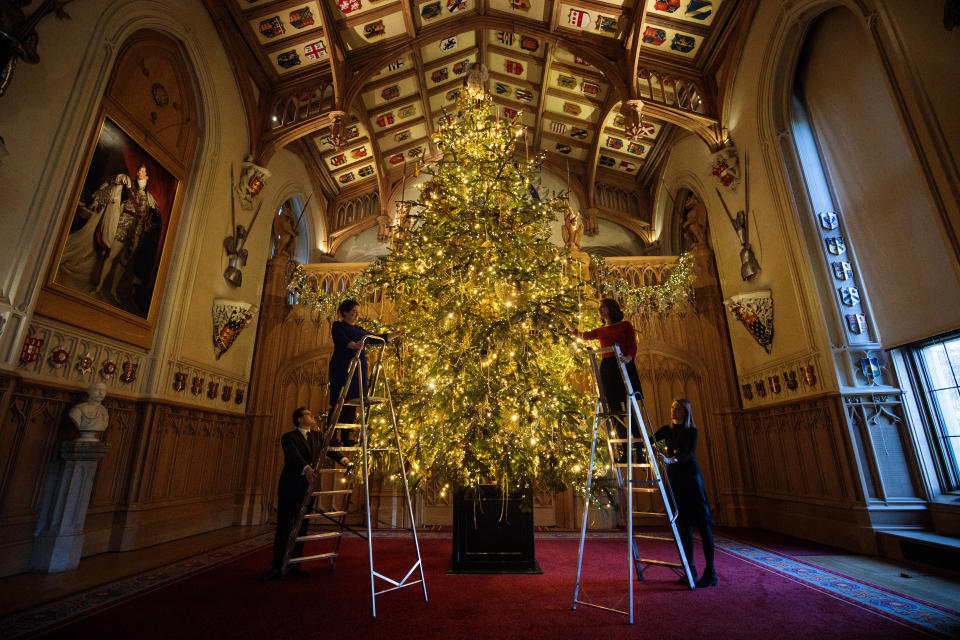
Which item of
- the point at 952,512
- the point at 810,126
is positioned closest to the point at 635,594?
the point at 952,512

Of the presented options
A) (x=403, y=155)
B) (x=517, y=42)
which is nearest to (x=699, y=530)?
(x=517, y=42)

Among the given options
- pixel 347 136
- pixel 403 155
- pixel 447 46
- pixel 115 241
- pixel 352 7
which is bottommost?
pixel 115 241

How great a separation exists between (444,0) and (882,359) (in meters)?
8.34

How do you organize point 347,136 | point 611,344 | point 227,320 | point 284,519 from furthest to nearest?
point 347,136 < point 227,320 < point 611,344 < point 284,519

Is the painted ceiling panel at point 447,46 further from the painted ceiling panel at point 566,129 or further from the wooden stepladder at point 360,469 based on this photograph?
the wooden stepladder at point 360,469

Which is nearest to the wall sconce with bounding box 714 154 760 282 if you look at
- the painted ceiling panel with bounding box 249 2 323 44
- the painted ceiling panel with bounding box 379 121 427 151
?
the painted ceiling panel with bounding box 249 2 323 44

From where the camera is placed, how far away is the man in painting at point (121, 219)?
4258 mm

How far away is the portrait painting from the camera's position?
4.01 metres

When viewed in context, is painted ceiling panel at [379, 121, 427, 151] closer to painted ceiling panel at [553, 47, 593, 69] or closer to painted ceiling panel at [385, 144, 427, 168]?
painted ceiling panel at [385, 144, 427, 168]

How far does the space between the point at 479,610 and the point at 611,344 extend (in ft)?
6.63

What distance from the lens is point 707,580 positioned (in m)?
2.89

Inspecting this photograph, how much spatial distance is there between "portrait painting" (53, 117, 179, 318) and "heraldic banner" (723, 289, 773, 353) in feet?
25.0

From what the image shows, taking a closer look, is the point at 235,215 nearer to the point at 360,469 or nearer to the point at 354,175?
the point at 354,175

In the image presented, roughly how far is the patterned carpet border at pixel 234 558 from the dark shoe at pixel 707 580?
0.69 meters
